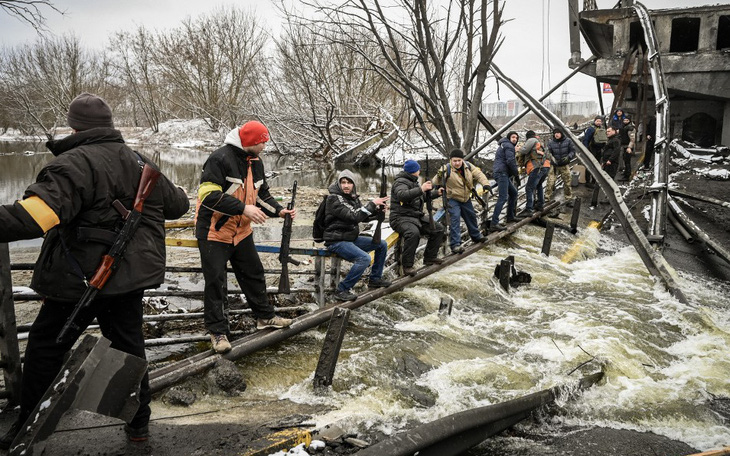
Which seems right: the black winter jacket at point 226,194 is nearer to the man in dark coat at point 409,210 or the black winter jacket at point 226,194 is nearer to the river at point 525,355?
the river at point 525,355

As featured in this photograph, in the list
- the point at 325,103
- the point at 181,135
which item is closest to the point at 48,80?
the point at 181,135

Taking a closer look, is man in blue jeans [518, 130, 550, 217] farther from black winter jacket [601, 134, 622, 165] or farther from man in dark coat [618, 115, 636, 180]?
man in dark coat [618, 115, 636, 180]

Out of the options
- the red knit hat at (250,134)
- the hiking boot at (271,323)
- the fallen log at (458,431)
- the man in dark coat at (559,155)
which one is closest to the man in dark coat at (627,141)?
the man in dark coat at (559,155)

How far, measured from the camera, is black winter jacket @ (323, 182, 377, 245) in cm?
597

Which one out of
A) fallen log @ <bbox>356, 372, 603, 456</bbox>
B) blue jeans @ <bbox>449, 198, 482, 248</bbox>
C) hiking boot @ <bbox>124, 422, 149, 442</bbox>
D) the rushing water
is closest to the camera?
fallen log @ <bbox>356, 372, 603, 456</bbox>

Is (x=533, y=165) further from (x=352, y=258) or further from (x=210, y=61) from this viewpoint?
(x=210, y=61)

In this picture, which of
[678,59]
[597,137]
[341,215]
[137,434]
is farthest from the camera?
[678,59]

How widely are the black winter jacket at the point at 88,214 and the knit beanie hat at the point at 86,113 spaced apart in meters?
0.08

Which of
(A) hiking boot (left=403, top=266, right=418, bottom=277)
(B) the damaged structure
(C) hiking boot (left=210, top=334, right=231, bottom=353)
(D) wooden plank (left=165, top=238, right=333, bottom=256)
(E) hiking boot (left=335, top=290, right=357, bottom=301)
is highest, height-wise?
(B) the damaged structure

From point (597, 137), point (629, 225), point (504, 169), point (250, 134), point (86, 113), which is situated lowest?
point (629, 225)

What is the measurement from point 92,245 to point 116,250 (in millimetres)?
130

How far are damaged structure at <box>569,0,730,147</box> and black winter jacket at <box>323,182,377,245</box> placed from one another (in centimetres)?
1282

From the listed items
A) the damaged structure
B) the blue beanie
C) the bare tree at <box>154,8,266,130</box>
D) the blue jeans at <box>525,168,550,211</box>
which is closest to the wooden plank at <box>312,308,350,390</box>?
the blue beanie

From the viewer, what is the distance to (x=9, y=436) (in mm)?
3000
